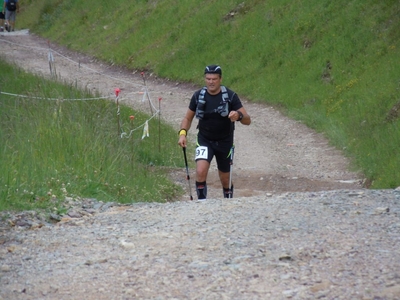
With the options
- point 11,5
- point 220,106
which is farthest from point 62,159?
point 11,5

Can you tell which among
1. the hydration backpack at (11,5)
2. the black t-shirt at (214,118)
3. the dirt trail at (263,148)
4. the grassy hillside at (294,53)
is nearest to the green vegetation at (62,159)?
the black t-shirt at (214,118)

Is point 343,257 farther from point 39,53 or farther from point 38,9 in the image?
point 38,9

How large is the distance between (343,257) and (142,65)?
24.2 meters

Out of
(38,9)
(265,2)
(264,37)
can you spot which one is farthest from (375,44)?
(38,9)

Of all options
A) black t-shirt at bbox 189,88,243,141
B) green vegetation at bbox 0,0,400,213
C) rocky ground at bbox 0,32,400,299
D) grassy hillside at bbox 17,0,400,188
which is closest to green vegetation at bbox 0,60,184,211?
green vegetation at bbox 0,0,400,213

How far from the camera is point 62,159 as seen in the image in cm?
1026

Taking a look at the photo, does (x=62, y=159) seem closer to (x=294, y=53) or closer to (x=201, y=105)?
(x=201, y=105)

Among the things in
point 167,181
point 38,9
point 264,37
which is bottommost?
point 167,181

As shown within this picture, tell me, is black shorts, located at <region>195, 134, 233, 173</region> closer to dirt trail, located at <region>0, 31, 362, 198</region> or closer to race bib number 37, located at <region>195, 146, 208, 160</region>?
race bib number 37, located at <region>195, 146, 208, 160</region>

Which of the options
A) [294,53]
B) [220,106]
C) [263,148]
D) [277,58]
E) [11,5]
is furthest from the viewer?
[11,5]

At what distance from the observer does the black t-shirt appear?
9891 mm

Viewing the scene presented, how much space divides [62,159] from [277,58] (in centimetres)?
1492

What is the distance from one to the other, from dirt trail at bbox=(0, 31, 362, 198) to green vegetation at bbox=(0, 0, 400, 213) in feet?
1.23

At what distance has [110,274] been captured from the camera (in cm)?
595
